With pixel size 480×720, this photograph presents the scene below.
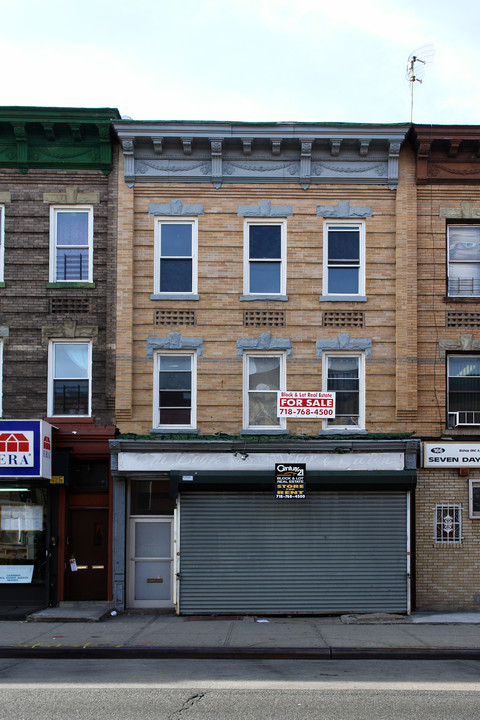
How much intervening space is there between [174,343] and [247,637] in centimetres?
641

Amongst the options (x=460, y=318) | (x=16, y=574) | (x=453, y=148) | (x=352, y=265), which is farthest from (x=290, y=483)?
(x=453, y=148)

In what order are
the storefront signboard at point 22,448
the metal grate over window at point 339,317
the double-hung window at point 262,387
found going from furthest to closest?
1. the metal grate over window at point 339,317
2. the double-hung window at point 262,387
3. the storefront signboard at point 22,448

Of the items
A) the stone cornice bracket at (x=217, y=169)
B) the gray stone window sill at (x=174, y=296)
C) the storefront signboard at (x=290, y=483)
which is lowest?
the storefront signboard at (x=290, y=483)

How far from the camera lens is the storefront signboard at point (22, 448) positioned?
14.9 metres

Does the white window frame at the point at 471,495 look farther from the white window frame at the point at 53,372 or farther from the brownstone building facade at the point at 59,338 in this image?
the white window frame at the point at 53,372

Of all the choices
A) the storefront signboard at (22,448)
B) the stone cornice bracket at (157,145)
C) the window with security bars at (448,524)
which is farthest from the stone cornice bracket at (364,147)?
the storefront signboard at (22,448)

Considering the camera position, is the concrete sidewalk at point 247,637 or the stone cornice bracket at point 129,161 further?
the stone cornice bracket at point 129,161

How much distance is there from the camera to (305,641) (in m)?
12.5

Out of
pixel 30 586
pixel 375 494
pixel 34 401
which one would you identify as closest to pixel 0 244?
pixel 34 401

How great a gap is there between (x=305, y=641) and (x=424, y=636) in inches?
86.8

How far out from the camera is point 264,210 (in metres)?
16.6

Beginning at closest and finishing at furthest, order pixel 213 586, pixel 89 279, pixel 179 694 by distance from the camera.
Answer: pixel 179 694, pixel 213 586, pixel 89 279

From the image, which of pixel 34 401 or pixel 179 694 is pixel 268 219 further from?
pixel 179 694

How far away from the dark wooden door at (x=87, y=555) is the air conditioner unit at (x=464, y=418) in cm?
787
